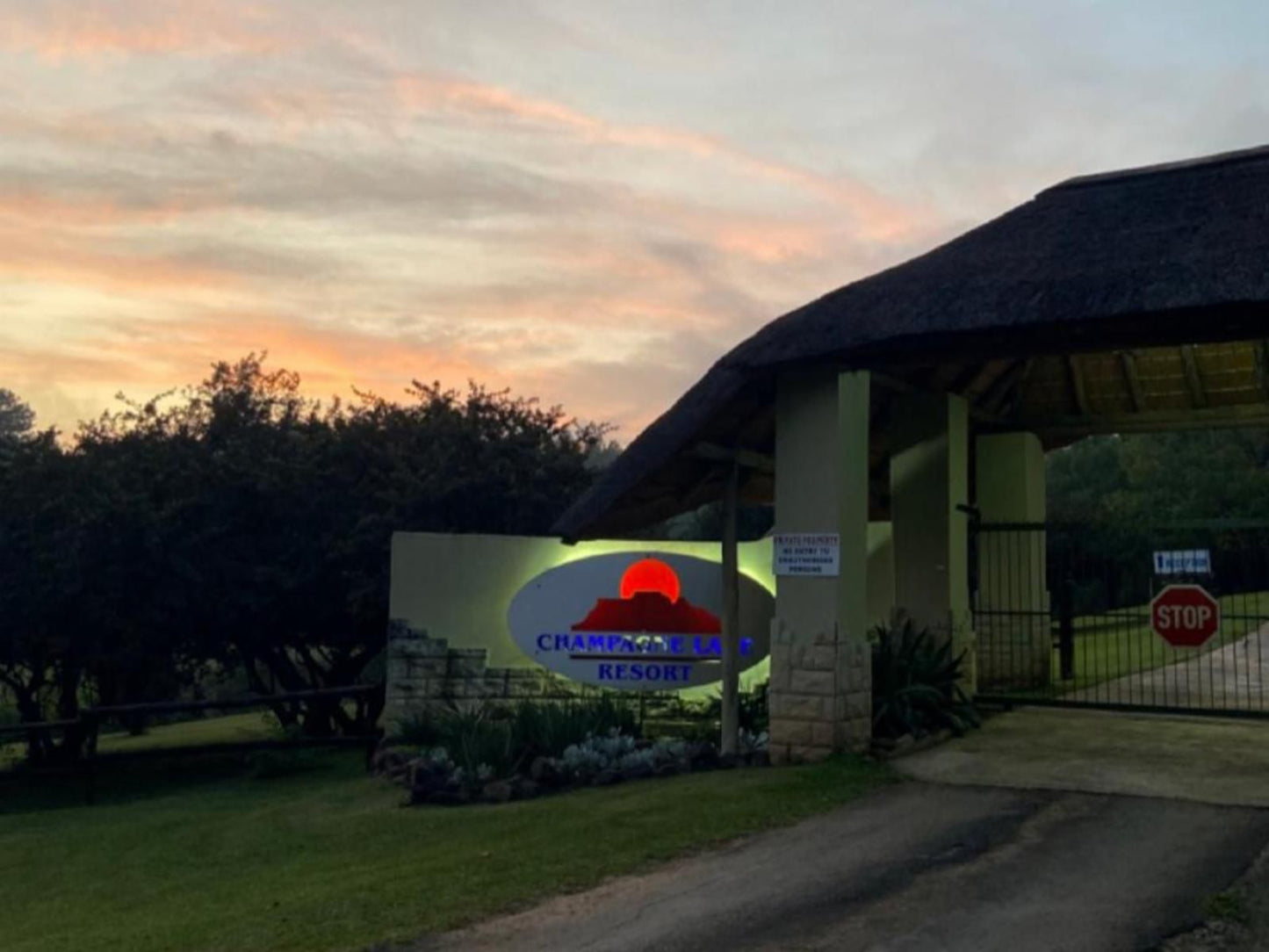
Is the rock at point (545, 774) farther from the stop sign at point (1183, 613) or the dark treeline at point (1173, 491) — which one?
the dark treeline at point (1173, 491)

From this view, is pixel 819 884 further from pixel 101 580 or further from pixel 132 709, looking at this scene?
pixel 101 580

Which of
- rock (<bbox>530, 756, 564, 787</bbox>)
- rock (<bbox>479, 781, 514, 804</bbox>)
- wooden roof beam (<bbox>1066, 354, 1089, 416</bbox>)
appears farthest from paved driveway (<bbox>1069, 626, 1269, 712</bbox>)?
rock (<bbox>479, 781, 514, 804</bbox>)

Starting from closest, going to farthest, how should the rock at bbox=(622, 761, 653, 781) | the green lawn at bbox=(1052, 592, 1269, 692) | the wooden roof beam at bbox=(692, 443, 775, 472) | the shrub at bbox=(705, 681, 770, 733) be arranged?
the rock at bbox=(622, 761, 653, 781) → the wooden roof beam at bbox=(692, 443, 775, 472) → the shrub at bbox=(705, 681, 770, 733) → the green lawn at bbox=(1052, 592, 1269, 692)

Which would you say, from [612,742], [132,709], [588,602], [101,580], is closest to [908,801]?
[612,742]

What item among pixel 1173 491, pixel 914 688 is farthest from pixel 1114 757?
pixel 1173 491

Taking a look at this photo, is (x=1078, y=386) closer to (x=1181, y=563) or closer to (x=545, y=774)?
(x=1181, y=563)

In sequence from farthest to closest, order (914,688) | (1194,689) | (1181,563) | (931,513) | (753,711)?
(1194,689)
(931,513)
(1181,563)
(753,711)
(914,688)

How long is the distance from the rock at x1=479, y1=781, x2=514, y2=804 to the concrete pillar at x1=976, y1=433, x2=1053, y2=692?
27.4 feet

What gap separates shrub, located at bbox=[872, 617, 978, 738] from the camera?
1234cm

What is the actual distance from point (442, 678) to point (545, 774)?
4328mm

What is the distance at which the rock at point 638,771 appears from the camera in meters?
11.7

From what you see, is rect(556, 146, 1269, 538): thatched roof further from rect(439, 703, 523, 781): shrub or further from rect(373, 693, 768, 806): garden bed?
rect(439, 703, 523, 781): shrub

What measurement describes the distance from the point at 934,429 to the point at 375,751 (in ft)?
26.3

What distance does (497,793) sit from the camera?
36.9ft
